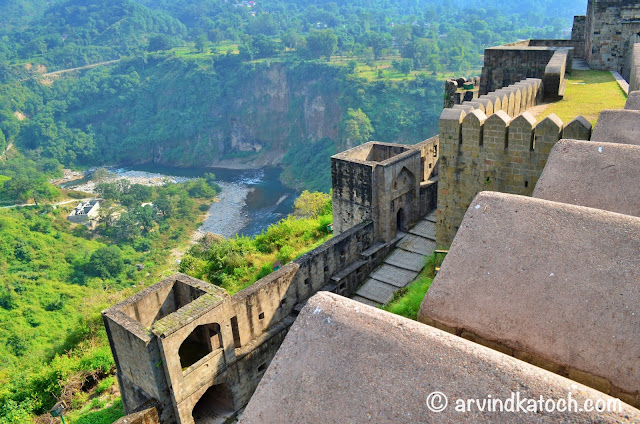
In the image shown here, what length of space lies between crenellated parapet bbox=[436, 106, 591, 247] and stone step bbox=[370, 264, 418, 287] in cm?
489

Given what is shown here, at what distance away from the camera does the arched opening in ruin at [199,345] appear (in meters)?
15.5

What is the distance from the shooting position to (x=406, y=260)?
64.6ft

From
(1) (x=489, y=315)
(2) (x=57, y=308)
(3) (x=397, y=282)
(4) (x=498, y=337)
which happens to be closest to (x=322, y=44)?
(2) (x=57, y=308)

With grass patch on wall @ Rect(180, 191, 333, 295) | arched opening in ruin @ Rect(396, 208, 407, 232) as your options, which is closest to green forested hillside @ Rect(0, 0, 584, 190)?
grass patch on wall @ Rect(180, 191, 333, 295)

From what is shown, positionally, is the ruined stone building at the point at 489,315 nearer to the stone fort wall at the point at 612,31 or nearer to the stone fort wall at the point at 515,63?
the stone fort wall at the point at 515,63

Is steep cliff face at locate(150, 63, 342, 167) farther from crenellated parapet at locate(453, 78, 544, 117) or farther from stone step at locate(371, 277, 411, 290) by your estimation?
crenellated parapet at locate(453, 78, 544, 117)

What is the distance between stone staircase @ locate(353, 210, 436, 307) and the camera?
1848cm

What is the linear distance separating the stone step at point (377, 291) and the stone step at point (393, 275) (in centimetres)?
18

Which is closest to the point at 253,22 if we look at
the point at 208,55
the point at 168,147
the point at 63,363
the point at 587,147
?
the point at 208,55

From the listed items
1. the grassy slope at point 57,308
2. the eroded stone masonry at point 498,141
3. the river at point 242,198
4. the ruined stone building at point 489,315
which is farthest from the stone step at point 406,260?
the river at point 242,198

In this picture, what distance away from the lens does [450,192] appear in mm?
13633

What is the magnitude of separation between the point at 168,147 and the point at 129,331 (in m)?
90.3

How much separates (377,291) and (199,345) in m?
6.55

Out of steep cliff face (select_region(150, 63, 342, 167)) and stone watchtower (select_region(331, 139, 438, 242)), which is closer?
stone watchtower (select_region(331, 139, 438, 242))
